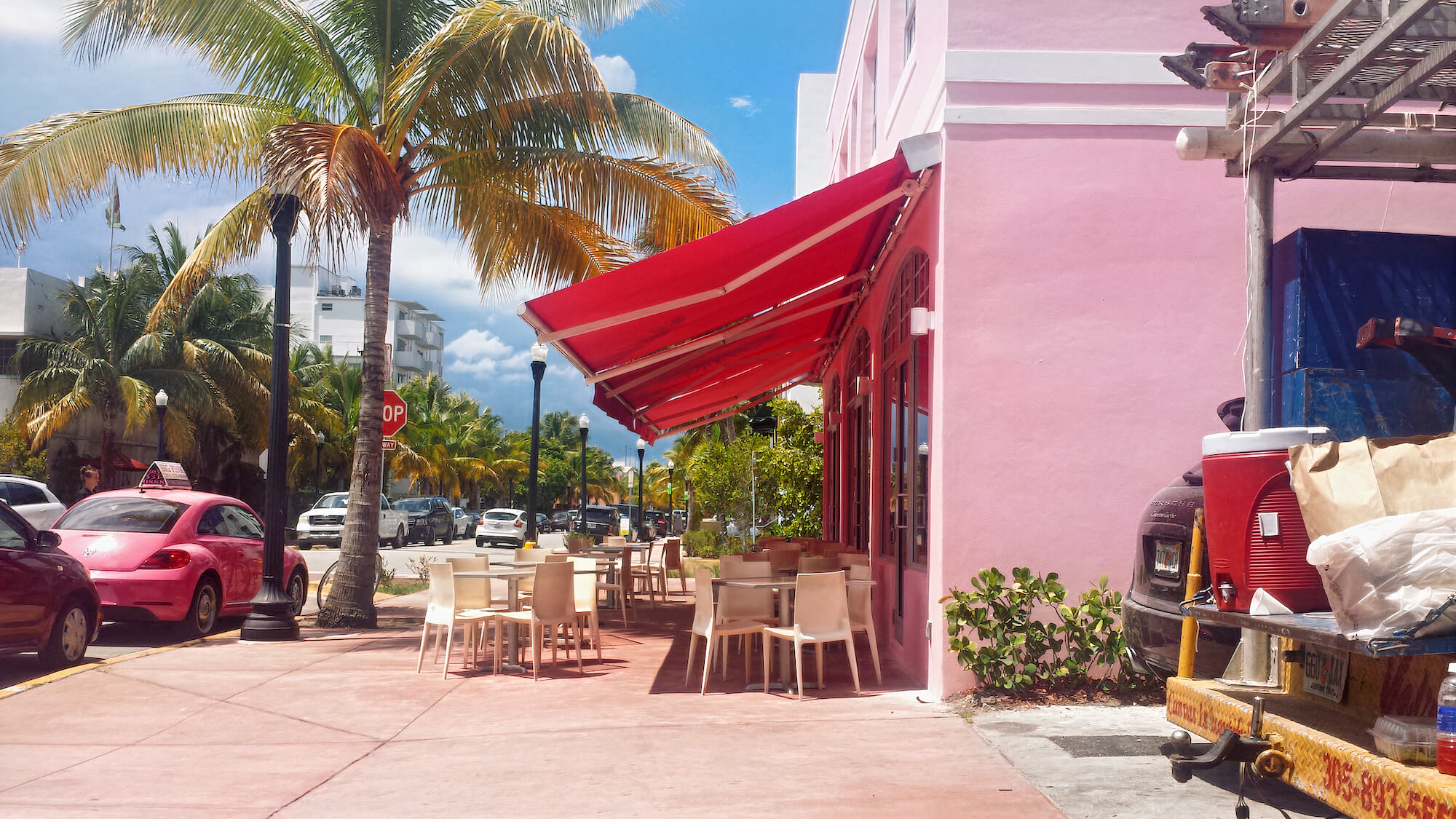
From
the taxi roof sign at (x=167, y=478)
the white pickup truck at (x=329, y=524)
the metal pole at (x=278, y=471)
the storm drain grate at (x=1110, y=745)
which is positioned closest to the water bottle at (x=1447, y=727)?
the storm drain grate at (x=1110, y=745)

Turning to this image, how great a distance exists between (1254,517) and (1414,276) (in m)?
2.30

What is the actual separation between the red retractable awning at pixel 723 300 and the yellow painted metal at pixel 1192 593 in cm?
400

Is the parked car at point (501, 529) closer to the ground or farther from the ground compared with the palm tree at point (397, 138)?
closer to the ground

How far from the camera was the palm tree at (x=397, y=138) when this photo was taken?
11.7 meters

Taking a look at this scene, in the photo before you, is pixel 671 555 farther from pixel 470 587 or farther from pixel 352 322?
pixel 352 322

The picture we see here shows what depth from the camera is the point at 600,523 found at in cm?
4647

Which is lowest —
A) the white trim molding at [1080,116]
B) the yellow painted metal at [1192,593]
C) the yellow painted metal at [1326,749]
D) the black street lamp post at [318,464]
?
the yellow painted metal at [1326,749]

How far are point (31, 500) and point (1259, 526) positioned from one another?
60.5ft

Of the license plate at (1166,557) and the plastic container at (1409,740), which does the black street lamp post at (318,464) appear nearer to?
the license plate at (1166,557)

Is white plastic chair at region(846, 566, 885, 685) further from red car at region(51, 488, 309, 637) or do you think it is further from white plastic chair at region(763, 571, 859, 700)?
red car at region(51, 488, 309, 637)

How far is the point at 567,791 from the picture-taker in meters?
5.51

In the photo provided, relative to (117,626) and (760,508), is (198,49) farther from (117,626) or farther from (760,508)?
(760,508)

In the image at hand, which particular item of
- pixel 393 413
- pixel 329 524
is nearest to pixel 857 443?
pixel 393 413

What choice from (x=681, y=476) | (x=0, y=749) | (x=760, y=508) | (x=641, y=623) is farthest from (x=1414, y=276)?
(x=681, y=476)
